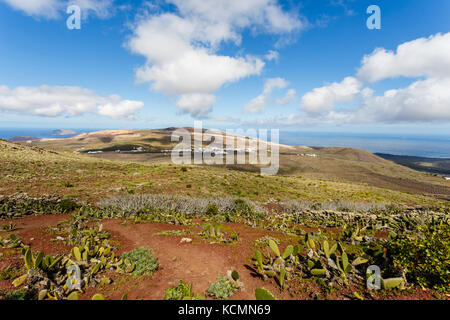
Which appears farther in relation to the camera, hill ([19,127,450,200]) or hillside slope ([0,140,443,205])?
hill ([19,127,450,200])

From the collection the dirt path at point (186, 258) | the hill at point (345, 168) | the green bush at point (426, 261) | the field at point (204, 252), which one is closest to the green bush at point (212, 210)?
the field at point (204, 252)

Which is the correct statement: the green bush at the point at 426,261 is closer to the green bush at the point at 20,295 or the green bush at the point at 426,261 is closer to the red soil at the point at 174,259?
the red soil at the point at 174,259

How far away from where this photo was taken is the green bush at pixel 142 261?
6.23 metres

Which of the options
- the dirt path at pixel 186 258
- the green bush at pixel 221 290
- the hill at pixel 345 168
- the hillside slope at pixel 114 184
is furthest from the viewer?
the hill at pixel 345 168

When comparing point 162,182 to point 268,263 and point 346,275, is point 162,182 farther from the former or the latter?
point 346,275

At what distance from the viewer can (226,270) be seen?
637 cm

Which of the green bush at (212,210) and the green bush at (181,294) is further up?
the green bush at (181,294)

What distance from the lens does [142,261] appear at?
6.69 metres

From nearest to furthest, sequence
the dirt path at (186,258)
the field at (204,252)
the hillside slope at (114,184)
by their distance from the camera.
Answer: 1. the field at (204,252)
2. the dirt path at (186,258)
3. the hillside slope at (114,184)

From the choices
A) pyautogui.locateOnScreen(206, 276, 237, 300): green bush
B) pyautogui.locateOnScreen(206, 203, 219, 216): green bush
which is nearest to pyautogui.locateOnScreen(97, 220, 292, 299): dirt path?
pyautogui.locateOnScreen(206, 276, 237, 300): green bush

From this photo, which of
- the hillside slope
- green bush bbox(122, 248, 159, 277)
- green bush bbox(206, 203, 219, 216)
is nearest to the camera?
green bush bbox(122, 248, 159, 277)

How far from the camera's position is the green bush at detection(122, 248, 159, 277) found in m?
6.23

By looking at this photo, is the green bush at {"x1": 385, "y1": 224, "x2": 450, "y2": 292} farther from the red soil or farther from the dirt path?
the dirt path

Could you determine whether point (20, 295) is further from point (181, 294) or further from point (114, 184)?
point (114, 184)
